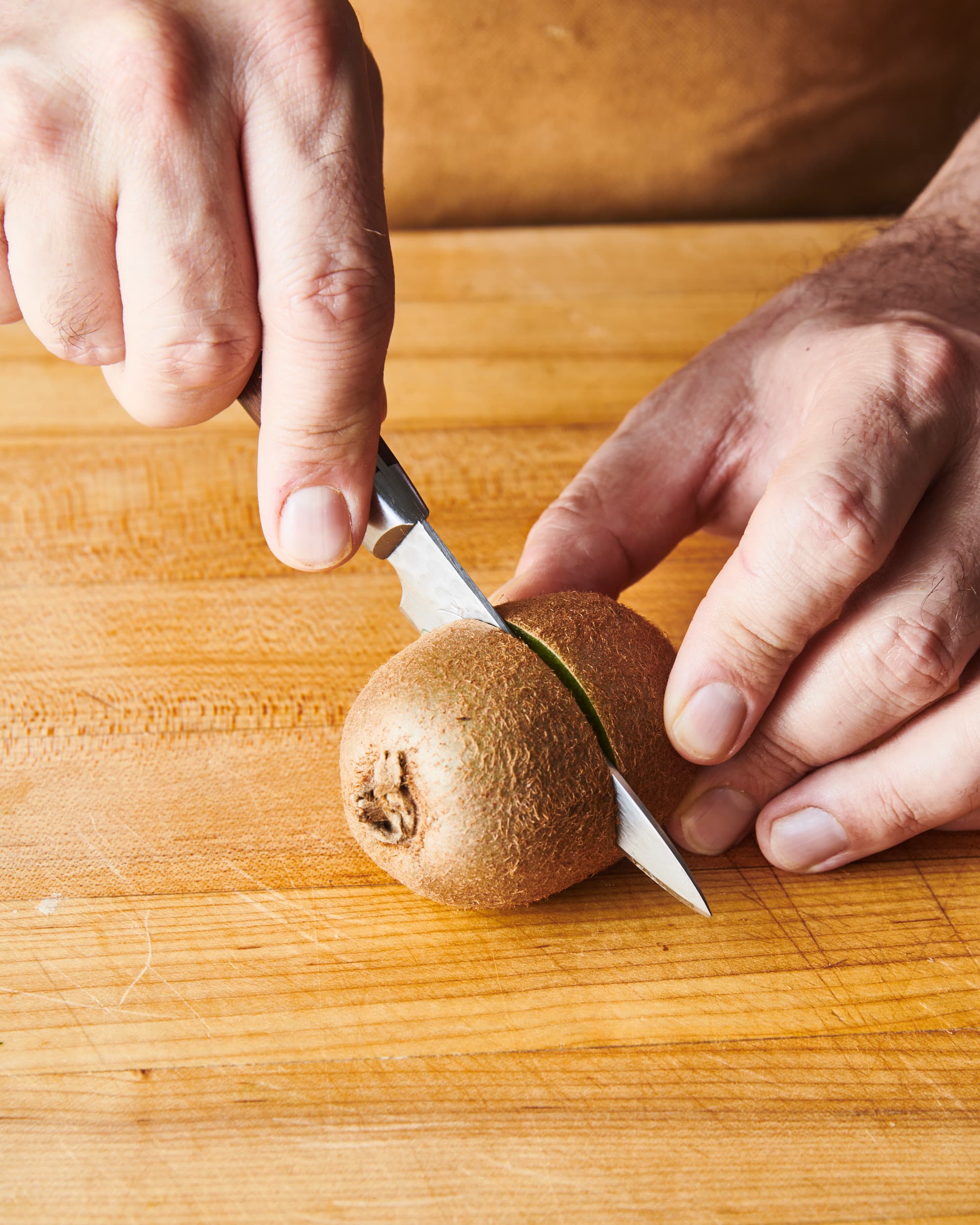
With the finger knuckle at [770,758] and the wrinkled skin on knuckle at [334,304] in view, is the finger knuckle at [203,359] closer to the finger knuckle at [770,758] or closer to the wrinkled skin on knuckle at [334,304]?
the wrinkled skin on knuckle at [334,304]

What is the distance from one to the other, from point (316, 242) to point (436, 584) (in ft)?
1.74

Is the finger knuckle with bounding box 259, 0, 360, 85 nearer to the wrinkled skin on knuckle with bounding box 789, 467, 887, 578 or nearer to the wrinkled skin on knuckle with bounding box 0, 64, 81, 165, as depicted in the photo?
the wrinkled skin on knuckle with bounding box 0, 64, 81, 165

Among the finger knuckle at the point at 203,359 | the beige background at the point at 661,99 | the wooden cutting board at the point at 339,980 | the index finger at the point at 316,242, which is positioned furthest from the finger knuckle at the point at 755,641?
the beige background at the point at 661,99

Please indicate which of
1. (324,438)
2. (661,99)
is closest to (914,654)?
(324,438)

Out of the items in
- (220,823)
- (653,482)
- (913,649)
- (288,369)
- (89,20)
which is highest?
(89,20)

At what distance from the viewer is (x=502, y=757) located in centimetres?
137

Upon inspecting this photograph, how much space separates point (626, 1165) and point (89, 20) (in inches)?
54.9

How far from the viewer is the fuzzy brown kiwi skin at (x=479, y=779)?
54.1 inches

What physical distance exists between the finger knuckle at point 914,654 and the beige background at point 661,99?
187 cm

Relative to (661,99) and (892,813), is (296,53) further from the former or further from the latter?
(661,99)

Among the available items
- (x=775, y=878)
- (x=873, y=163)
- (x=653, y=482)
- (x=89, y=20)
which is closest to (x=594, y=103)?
(x=873, y=163)

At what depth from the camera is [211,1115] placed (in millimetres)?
1308

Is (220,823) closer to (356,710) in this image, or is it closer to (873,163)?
(356,710)

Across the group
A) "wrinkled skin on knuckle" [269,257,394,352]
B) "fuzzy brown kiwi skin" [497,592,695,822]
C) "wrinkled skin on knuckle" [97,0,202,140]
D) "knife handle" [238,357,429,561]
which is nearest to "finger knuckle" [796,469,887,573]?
"fuzzy brown kiwi skin" [497,592,695,822]
